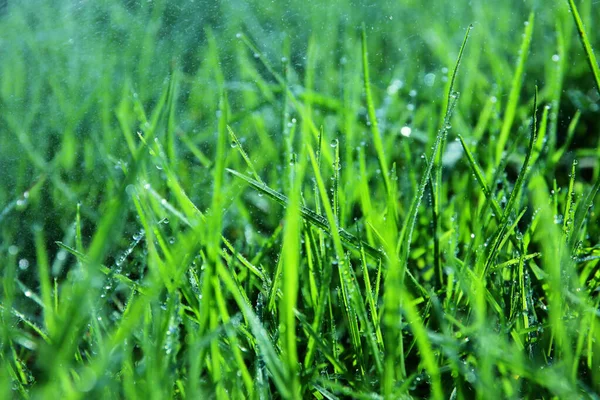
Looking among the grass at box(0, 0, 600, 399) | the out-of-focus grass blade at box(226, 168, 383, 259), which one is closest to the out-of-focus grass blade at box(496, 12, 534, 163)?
the grass at box(0, 0, 600, 399)

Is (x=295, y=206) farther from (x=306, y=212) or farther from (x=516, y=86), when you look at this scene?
(x=516, y=86)

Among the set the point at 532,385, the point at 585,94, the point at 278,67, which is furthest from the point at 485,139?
the point at 532,385

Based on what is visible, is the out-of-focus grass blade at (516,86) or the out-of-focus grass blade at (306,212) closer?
the out-of-focus grass blade at (306,212)

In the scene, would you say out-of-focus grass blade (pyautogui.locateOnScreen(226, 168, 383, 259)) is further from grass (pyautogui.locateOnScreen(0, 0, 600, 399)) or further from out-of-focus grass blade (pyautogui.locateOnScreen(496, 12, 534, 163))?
out-of-focus grass blade (pyautogui.locateOnScreen(496, 12, 534, 163))

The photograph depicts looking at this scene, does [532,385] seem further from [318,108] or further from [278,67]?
[278,67]

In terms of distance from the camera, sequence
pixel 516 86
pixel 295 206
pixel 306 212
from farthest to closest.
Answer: pixel 516 86, pixel 306 212, pixel 295 206

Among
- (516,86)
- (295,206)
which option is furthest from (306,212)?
(516,86)

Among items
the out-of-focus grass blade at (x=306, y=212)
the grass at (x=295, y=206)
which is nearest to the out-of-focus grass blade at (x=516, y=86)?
the grass at (x=295, y=206)

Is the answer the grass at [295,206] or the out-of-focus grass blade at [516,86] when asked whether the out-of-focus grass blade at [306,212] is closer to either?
the grass at [295,206]
